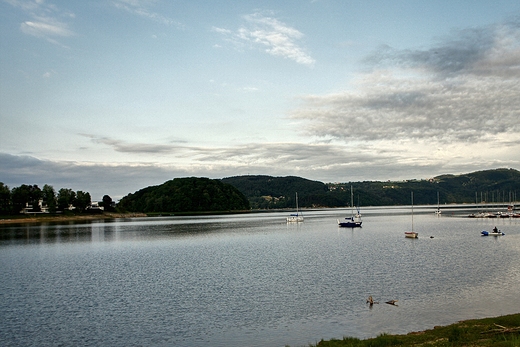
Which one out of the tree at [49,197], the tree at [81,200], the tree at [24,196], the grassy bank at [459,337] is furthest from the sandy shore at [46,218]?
the grassy bank at [459,337]

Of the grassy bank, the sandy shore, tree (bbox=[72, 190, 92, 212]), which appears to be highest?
tree (bbox=[72, 190, 92, 212])

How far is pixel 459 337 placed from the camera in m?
16.5

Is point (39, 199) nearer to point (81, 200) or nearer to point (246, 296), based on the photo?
point (81, 200)

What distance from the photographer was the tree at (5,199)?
14750 centimetres

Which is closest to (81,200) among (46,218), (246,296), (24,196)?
(46,218)

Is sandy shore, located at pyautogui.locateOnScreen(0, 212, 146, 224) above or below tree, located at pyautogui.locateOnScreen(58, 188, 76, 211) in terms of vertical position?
below

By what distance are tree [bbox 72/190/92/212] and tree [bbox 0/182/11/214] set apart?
28.9 meters

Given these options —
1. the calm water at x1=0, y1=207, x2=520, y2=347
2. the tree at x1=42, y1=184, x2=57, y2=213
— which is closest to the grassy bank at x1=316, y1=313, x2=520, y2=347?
the calm water at x1=0, y1=207, x2=520, y2=347

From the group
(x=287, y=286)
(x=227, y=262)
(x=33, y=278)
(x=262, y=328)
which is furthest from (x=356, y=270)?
(x=33, y=278)

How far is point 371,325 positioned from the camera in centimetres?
2203

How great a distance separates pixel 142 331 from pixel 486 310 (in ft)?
61.4

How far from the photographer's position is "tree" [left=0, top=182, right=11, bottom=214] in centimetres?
14750

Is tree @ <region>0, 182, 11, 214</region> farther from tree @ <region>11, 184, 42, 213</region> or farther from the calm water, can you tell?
the calm water

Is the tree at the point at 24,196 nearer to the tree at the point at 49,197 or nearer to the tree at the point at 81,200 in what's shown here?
the tree at the point at 49,197
